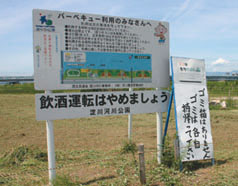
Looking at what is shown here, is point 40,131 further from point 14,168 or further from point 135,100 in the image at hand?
point 135,100

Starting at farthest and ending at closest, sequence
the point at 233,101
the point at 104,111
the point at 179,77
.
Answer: the point at 233,101, the point at 179,77, the point at 104,111

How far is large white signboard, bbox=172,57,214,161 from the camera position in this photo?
4.69 meters

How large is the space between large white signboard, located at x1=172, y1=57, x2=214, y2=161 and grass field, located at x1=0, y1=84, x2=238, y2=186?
10.7 inches

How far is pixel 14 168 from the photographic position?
4.96 metres

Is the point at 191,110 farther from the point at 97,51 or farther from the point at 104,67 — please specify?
the point at 97,51

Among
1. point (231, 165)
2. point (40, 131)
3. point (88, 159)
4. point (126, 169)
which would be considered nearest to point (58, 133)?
point (40, 131)

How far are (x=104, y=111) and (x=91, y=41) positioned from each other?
1.21m

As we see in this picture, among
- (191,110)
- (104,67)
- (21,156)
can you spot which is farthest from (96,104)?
(21,156)

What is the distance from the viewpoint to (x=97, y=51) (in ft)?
14.5

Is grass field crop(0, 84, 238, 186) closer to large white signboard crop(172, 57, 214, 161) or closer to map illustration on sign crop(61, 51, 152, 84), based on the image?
large white signboard crop(172, 57, 214, 161)

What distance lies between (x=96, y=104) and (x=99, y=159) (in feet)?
5.12

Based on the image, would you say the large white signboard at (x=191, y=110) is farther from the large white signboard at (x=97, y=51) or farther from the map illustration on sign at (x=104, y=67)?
the map illustration on sign at (x=104, y=67)

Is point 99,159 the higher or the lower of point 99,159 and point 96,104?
the lower

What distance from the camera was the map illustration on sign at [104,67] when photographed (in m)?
4.23
